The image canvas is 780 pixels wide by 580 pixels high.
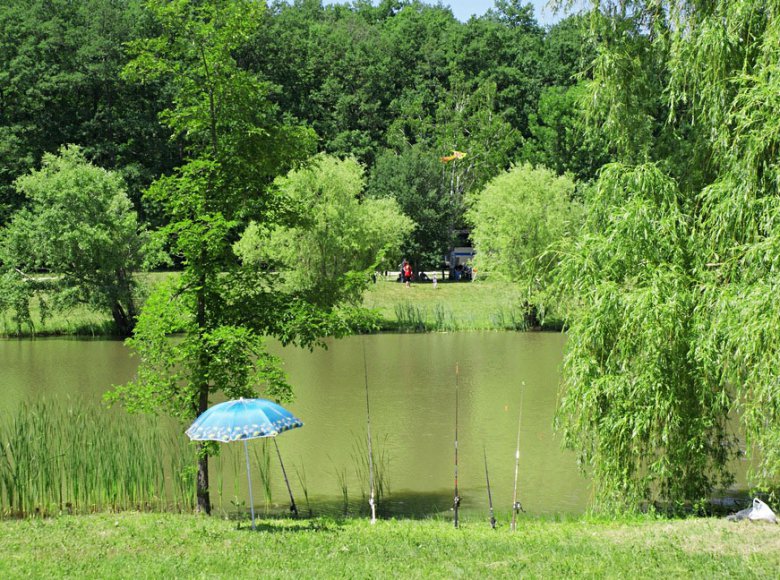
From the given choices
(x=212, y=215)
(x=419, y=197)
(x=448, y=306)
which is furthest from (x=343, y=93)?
(x=212, y=215)

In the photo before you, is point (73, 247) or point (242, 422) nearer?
point (242, 422)

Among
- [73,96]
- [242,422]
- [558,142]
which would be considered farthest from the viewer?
[558,142]

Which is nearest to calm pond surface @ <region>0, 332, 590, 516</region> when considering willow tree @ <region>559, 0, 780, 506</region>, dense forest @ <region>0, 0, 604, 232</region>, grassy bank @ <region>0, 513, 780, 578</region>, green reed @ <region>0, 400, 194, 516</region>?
green reed @ <region>0, 400, 194, 516</region>

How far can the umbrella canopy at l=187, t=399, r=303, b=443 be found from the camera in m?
10.1

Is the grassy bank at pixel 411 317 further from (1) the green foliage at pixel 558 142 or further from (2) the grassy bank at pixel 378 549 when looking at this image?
(2) the grassy bank at pixel 378 549

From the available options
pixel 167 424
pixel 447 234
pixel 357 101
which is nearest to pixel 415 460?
pixel 167 424

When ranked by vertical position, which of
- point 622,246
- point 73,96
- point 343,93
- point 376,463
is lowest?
point 376,463

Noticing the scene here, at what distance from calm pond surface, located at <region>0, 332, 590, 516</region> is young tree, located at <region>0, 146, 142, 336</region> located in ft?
5.52

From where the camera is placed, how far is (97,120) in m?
57.7

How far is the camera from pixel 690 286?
1243 cm

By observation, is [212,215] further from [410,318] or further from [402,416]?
[410,318]

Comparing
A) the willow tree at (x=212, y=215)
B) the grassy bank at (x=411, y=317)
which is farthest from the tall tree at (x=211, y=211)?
the grassy bank at (x=411, y=317)

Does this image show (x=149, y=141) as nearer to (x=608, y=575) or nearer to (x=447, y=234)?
(x=447, y=234)

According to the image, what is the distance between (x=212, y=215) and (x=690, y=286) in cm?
639
